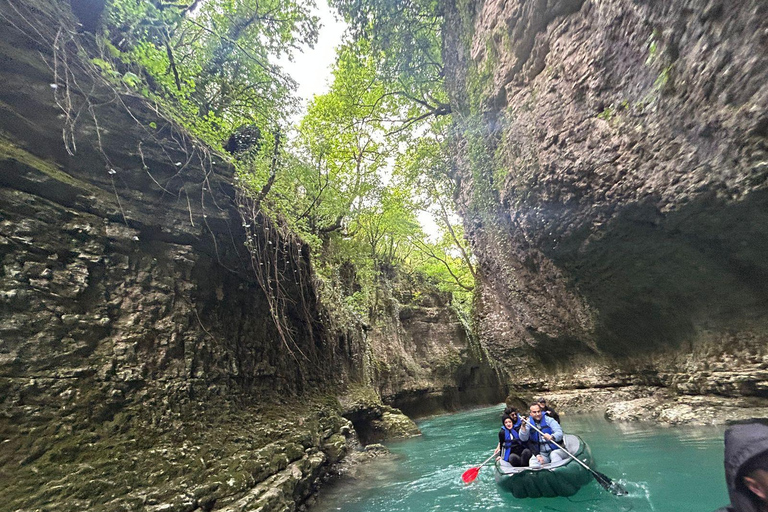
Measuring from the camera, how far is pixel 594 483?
17.8ft

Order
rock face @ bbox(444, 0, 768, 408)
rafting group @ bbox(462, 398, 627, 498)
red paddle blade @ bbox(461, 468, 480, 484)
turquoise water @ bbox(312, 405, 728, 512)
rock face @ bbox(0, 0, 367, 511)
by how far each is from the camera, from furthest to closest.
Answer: red paddle blade @ bbox(461, 468, 480, 484) → rafting group @ bbox(462, 398, 627, 498) → turquoise water @ bbox(312, 405, 728, 512) → rock face @ bbox(444, 0, 768, 408) → rock face @ bbox(0, 0, 367, 511)

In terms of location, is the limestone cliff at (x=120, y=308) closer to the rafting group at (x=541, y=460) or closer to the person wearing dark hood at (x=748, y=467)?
the rafting group at (x=541, y=460)

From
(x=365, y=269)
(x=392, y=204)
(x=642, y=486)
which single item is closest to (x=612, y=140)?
(x=642, y=486)

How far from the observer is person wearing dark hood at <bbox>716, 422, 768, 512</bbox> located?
139cm

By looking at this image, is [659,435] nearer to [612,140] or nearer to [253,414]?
[612,140]

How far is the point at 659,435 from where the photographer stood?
7.17 meters

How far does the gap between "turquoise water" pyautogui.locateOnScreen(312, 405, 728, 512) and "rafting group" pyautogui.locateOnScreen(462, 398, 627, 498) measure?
18cm

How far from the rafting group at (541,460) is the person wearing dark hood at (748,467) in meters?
4.21

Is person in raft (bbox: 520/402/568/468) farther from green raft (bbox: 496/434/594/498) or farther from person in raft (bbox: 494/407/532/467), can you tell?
green raft (bbox: 496/434/594/498)

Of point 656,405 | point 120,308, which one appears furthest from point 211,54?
point 656,405

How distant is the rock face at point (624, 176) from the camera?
437 cm

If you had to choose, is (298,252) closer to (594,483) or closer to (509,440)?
(509,440)

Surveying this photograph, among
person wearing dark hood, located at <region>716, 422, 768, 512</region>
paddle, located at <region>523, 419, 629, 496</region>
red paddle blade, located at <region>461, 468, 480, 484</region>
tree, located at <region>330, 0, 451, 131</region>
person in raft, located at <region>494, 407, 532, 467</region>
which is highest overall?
tree, located at <region>330, 0, 451, 131</region>

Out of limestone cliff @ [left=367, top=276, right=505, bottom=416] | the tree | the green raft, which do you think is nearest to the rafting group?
the green raft
